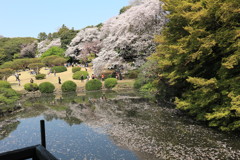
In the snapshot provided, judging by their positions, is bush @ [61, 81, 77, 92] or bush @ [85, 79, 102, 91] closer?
bush @ [61, 81, 77, 92]

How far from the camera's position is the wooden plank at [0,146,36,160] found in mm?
3226

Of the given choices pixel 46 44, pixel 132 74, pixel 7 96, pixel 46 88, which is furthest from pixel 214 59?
pixel 46 44

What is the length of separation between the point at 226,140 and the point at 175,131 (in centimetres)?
320

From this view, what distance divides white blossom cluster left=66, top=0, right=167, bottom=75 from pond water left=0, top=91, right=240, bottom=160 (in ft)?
42.6

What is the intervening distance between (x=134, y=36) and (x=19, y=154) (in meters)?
30.1

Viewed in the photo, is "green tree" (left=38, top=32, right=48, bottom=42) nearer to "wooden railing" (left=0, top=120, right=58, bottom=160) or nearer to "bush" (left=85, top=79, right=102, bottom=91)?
"bush" (left=85, top=79, right=102, bottom=91)

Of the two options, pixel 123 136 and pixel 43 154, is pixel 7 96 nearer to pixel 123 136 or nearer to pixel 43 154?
pixel 123 136

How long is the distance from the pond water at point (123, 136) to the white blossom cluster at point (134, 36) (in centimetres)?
1299

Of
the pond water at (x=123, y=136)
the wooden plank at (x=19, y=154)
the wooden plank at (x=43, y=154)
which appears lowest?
the pond water at (x=123, y=136)

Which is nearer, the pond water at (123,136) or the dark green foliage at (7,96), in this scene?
the pond water at (123,136)

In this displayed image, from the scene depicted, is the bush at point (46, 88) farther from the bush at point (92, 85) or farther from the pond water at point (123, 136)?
the pond water at point (123, 136)

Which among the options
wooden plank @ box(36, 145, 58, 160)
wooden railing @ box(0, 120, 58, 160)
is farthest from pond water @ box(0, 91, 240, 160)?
wooden plank @ box(36, 145, 58, 160)

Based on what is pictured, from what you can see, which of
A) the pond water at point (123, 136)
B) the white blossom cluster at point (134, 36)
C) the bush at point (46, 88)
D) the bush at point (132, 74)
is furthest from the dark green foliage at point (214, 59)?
the bush at point (46, 88)

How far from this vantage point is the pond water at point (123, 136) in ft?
36.2
